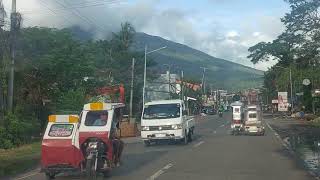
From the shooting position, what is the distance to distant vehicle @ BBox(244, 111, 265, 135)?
37719 millimetres

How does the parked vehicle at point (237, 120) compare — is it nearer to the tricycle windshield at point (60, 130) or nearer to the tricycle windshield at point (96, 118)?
the tricycle windshield at point (96, 118)

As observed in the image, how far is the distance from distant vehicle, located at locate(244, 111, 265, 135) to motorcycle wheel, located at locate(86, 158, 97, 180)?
964 inches

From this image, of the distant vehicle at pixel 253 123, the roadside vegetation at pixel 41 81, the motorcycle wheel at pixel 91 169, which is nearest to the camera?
the motorcycle wheel at pixel 91 169

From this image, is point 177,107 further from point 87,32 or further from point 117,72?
point 117,72

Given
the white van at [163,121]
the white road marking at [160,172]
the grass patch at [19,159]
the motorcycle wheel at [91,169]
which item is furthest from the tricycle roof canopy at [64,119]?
the white van at [163,121]

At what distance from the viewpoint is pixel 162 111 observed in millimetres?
28984

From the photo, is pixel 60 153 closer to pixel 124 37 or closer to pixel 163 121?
pixel 163 121

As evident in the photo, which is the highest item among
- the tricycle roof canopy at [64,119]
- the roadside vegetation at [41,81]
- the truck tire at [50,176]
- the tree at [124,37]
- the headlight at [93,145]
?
the tree at [124,37]

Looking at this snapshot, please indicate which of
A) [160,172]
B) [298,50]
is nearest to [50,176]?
[160,172]

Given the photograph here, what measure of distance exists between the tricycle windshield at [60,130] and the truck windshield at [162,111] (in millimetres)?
13451

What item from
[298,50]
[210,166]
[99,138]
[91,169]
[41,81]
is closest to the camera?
[91,169]

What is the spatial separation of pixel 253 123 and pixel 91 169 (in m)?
25.2

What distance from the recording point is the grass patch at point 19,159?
18750mm

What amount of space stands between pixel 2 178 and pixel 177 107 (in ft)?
45.2
